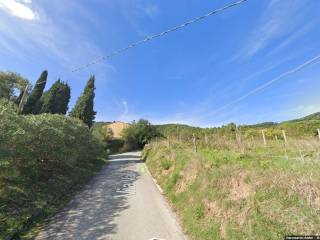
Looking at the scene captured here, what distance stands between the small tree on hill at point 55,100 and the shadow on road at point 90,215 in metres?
29.9

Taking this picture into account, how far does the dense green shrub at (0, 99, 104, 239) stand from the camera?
8672 millimetres

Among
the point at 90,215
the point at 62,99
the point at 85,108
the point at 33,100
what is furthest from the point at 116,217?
the point at 62,99

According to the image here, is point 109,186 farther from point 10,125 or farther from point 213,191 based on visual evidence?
point 213,191

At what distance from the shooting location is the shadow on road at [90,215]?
7.08 metres

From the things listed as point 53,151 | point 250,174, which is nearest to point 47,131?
point 53,151

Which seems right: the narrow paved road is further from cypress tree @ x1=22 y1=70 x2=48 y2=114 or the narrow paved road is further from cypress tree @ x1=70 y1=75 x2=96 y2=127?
cypress tree @ x1=22 y1=70 x2=48 y2=114

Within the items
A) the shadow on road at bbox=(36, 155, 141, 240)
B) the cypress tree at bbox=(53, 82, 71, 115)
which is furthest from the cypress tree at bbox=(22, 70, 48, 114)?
the shadow on road at bbox=(36, 155, 141, 240)

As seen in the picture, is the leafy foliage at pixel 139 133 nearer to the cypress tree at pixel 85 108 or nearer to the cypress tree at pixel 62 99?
the cypress tree at pixel 85 108

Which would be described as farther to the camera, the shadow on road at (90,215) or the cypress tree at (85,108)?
the cypress tree at (85,108)

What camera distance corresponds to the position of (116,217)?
8391mm

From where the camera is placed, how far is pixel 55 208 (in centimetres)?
961

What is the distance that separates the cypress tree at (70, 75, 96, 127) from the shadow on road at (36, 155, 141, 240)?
25849 millimetres

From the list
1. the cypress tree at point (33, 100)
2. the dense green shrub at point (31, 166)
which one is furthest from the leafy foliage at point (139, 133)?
the dense green shrub at point (31, 166)

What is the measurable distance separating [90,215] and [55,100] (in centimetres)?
3649
